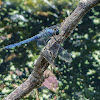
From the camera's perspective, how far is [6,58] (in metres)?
1.52

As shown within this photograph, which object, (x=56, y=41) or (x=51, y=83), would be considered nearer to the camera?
(x=56, y=41)

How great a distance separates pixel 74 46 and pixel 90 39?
20cm

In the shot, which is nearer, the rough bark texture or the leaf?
the rough bark texture

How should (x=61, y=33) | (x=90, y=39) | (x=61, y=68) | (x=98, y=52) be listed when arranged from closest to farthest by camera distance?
(x=61, y=33), (x=61, y=68), (x=98, y=52), (x=90, y=39)

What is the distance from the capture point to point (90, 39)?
173cm

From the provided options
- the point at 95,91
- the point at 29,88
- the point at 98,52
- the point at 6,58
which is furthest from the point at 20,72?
the point at 98,52

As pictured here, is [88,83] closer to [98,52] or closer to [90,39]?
[98,52]

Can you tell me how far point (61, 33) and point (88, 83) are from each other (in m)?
0.74

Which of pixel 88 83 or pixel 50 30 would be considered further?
pixel 88 83

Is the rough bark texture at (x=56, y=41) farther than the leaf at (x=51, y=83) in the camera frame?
No

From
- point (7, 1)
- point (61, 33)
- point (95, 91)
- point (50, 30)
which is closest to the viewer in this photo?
point (61, 33)

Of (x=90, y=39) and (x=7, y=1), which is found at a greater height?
(x=7, y=1)

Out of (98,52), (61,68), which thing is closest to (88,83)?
(61,68)

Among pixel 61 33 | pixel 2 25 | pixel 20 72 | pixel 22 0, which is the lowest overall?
pixel 61 33
